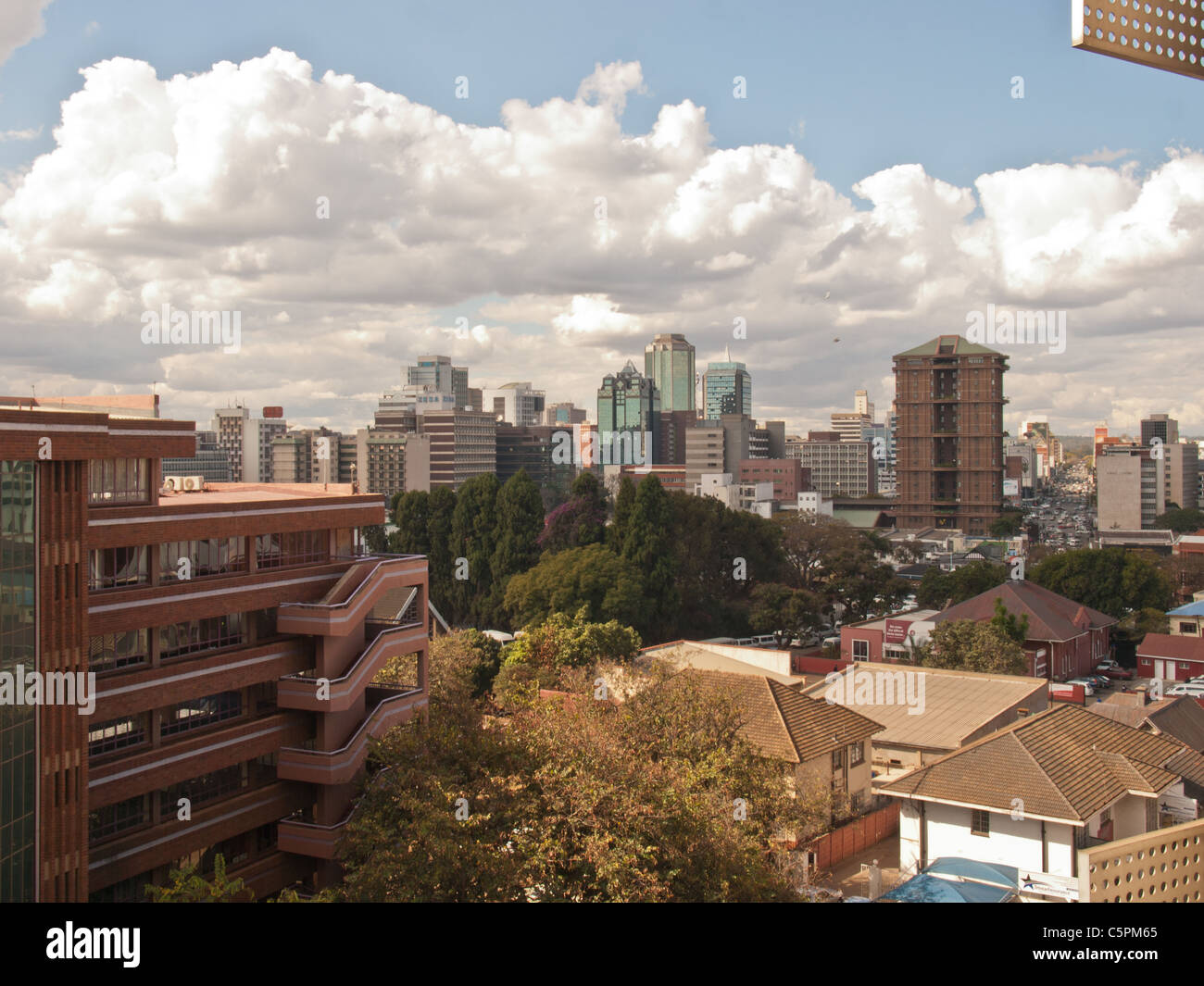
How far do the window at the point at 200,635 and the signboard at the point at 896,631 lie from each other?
3748 centimetres

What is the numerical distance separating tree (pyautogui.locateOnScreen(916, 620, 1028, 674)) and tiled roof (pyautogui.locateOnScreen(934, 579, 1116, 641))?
6.50 meters

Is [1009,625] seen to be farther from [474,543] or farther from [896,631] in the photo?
[474,543]

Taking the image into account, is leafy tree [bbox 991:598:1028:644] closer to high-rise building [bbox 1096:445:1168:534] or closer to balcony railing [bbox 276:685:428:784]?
balcony railing [bbox 276:685:428:784]

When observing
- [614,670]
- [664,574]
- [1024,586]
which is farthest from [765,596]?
[614,670]

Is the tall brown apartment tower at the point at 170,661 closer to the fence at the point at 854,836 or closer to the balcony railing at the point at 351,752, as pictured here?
the balcony railing at the point at 351,752

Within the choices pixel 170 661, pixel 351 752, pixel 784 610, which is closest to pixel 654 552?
pixel 784 610

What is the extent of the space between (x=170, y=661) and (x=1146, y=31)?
20063 mm

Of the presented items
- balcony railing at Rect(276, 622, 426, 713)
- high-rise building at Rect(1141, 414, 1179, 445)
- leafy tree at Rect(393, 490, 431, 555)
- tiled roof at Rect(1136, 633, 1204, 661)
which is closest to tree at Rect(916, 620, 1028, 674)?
tiled roof at Rect(1136, 633, 1204, 661)

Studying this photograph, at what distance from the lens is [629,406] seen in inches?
7510

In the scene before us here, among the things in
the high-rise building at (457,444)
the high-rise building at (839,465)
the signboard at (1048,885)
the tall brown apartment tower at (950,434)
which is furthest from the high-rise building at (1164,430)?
the signboard at (1048,885)

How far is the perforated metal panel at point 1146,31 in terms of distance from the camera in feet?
23.6

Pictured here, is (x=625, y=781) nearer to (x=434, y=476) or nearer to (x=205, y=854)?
(x=205, y=854)

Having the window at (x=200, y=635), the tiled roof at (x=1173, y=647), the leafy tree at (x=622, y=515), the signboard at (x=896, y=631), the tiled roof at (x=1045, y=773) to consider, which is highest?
the leafy tree at (x=622, y=515)

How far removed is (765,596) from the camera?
188ft
